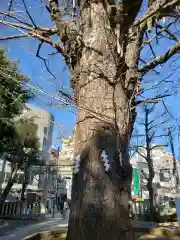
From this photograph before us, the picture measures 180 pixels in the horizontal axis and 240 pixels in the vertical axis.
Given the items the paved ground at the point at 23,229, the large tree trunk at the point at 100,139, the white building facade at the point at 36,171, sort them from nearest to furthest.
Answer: the large tree trunk at the point at 100,139
the paved ground at the point at 23,229
the white building facade at the point at 36,171

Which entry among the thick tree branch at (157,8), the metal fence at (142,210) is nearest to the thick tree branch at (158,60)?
the thick tree branch at (157,8)

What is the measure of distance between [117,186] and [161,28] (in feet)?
8.86

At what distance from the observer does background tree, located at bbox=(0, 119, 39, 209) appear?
1577 cm

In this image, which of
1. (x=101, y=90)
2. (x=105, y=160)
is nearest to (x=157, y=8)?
(x=101, y=90)

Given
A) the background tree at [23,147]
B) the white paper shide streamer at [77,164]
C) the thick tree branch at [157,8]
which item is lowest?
the white paper shide streamer at [77,164]

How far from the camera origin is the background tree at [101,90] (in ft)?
5.81

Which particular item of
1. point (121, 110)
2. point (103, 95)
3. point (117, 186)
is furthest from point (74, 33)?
point (117, 186)

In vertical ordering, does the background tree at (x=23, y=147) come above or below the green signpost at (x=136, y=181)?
above

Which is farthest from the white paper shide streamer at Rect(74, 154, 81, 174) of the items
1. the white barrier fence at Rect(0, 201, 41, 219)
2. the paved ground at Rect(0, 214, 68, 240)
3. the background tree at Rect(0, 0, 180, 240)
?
the white barrier fence at Rect(0, 201, 41, 219)

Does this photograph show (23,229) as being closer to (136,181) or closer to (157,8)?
→ (157,8)

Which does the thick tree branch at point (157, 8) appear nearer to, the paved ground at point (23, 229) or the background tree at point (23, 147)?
the paved ground at point (23, 229)

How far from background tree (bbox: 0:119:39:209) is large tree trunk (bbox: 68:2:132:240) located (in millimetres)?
13392

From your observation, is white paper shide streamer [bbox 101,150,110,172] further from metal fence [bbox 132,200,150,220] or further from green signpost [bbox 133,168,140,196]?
green signpost [bbox 133,168,140,196]

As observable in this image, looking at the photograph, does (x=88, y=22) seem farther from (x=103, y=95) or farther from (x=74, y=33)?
(x=103, y=95)
